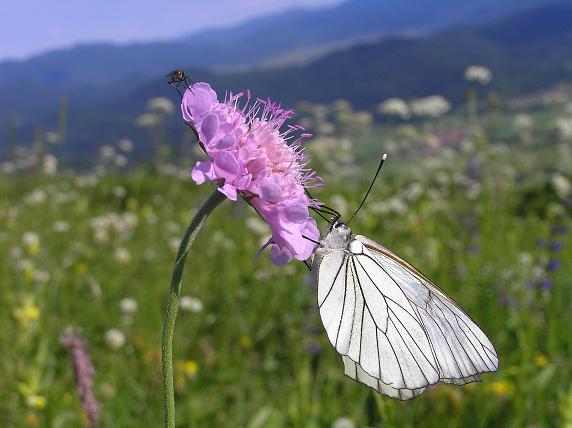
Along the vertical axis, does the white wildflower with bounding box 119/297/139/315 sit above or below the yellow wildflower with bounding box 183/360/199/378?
above

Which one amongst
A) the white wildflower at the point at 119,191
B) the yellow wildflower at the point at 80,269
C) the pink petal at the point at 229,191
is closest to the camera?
the pink petal at the point at 229,191

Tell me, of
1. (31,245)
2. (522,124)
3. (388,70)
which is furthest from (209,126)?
(388,70)

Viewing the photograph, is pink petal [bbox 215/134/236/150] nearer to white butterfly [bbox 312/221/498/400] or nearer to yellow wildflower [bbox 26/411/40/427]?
white butterfly [bbox 312/221/498/400]

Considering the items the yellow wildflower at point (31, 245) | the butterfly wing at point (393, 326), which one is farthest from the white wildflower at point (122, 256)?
the butterfly wing at point (393, 326)

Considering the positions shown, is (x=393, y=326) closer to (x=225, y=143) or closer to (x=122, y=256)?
(x=225, y=143)

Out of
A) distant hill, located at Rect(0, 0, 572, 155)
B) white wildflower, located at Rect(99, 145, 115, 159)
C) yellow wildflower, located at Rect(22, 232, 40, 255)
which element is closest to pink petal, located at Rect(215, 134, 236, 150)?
yellow wildflower, located at Rect(22, 232, 40, 255)

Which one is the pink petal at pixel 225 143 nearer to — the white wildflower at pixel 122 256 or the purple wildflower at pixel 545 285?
the purple wildflower at pixel 545 285

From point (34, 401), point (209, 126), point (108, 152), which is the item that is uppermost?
point (108, 152)
